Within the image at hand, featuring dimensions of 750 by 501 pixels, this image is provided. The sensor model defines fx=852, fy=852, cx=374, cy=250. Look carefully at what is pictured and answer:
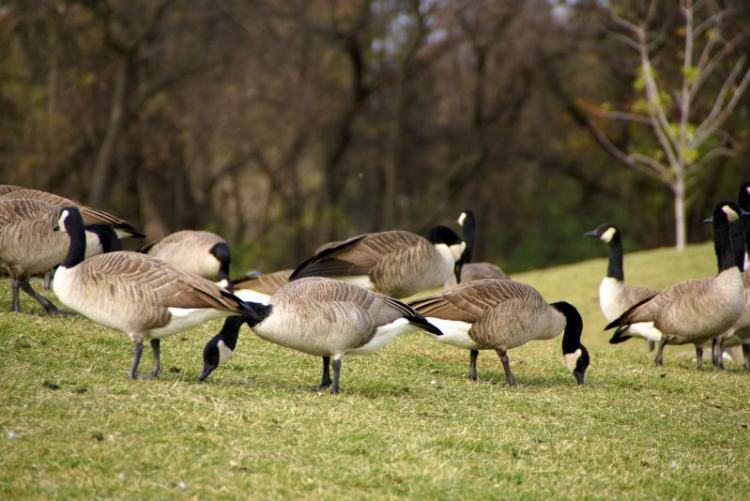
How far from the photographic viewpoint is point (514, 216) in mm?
39750

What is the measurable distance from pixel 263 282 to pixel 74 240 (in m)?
Answer: 4.03

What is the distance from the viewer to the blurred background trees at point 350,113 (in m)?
27.7

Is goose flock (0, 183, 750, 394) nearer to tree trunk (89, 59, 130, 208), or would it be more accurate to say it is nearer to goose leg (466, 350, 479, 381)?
goose leg (466, 350, 479, 381)

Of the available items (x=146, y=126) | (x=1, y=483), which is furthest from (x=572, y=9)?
(x=1, y=483)

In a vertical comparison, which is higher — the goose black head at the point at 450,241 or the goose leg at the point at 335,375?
the goose black head at the point at 450,241

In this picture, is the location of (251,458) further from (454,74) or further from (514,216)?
(514,216)

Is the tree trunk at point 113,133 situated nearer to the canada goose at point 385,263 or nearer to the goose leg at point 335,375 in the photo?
the canada goose at point 385,263

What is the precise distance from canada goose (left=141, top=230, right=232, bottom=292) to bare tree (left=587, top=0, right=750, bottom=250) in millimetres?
16989

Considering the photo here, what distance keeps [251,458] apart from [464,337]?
3.49 meters

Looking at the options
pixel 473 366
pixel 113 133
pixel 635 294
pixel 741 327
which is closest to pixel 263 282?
pixel 473 366

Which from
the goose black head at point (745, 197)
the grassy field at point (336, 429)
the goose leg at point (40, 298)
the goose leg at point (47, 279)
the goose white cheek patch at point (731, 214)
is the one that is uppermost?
the goose black head at point (745, 197)

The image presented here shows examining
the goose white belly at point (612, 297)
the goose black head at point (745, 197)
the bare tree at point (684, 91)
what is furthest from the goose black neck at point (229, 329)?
the bare tree at point (684, 91)

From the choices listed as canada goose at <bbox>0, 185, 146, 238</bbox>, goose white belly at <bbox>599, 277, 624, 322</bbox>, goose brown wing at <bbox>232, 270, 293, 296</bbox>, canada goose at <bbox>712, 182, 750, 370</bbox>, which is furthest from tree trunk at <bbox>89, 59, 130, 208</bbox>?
canada goose at <bbox>712, 182, 750, 370</bbox>

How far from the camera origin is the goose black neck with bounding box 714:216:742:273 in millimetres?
10992
